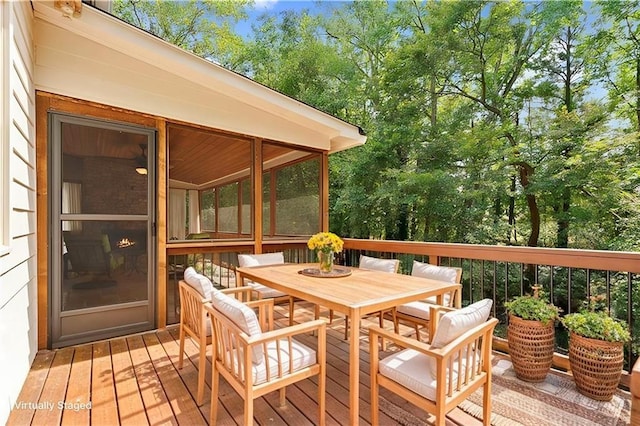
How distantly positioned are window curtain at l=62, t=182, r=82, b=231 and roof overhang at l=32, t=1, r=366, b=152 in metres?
0.91

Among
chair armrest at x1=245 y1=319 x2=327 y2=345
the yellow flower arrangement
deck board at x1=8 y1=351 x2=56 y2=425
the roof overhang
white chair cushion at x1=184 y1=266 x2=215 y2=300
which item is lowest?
deck board at x1=8 y1=351 x2=56 y2=425

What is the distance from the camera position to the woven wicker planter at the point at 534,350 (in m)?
2.33

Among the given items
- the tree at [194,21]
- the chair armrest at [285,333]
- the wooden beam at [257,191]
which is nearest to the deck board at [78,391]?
the chair armrest at [285,333]

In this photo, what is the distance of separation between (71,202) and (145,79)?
5.03 ft

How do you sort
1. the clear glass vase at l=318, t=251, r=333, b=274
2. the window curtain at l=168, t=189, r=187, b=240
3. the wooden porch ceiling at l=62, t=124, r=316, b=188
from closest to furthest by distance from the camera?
the clear glass vase at l=318, t=251, r=333, b=274 → the wooden porch ceiling at l=62, t=124, r=316, b=188 → the window curtain at l=168, t=189, r=187, b=240

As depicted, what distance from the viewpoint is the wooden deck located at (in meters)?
1.90

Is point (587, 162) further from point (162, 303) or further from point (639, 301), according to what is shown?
point (162, 303)

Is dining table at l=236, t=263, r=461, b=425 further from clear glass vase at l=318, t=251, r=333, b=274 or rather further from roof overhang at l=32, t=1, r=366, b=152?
roof overhang at l=32, t=1, r=366, b=152

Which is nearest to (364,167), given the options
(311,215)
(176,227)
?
(311,215)

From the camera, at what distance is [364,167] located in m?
8.52

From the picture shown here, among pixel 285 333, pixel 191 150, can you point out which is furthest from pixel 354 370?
pixel 191 150

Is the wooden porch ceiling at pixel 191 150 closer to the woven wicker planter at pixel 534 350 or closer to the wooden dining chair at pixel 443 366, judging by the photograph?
the wooden dining chair at pixel 443 366

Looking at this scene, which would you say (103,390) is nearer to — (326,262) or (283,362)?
(283,362)

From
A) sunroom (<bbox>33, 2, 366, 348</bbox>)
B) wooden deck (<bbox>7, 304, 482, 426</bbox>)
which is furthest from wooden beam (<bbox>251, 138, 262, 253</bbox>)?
wooden deck (<bbox>7, 304, 482, 426</bbox>)
